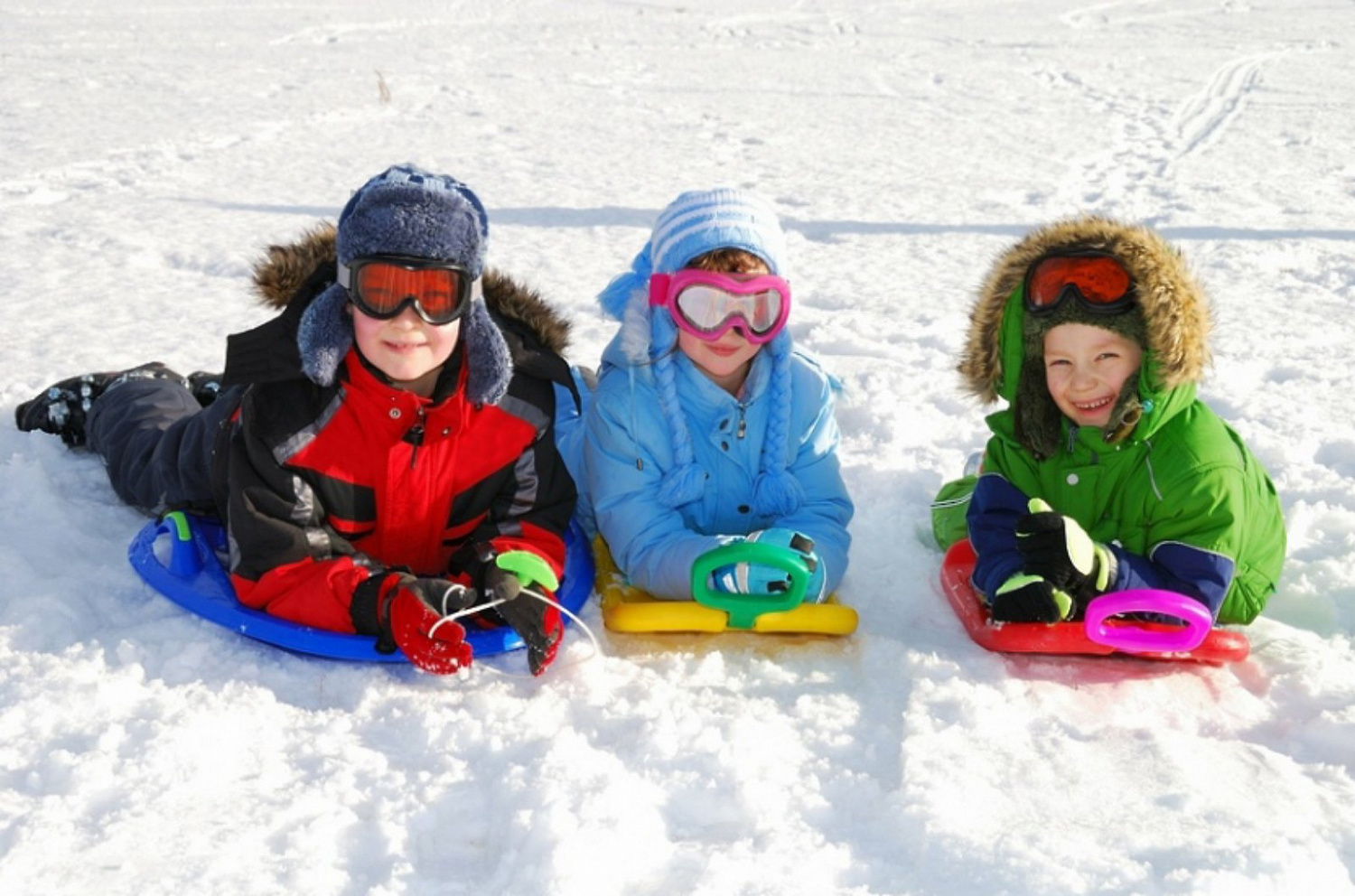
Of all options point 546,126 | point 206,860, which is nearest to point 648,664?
point 206,860

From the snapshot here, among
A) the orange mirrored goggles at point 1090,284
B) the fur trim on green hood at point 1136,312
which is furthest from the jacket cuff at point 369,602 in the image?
the orange mirrored goggles at point 1090,284

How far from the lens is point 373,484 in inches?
115

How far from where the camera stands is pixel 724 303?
9.64 feet

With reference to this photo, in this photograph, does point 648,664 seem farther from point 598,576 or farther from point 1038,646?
point 1038,646

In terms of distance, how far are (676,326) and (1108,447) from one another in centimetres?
104

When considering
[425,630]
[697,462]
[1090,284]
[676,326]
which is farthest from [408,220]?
[1090,284]

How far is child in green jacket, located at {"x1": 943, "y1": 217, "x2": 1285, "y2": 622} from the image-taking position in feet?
9.19

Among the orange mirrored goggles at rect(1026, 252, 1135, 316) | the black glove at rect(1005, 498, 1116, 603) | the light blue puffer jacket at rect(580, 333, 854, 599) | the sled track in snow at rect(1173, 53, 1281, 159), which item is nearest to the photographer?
the black glove at rect(1005, 498, 1116, 603)

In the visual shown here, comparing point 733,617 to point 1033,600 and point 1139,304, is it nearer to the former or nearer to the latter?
point 1033,600

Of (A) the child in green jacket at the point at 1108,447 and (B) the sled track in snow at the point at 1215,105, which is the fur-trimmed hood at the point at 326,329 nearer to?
(A) the child in green jacket at the point at 1108,447

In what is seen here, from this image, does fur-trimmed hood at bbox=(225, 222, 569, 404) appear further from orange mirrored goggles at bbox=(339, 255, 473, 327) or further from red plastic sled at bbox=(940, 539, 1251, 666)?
red plastic sled at bbox=(940, 539, 1251, 666)

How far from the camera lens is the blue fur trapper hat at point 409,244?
8.77 ft

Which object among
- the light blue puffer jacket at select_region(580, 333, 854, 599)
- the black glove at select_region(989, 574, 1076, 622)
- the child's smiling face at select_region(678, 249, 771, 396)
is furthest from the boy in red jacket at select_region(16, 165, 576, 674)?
the black glove at select_region(989, 574, 1076, 622)

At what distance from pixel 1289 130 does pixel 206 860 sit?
9.99 meters
